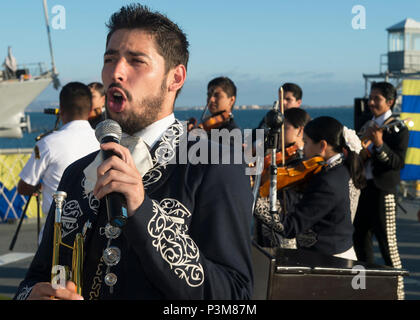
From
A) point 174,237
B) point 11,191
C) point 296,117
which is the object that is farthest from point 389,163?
point 11,191

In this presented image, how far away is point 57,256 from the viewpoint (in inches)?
68.2

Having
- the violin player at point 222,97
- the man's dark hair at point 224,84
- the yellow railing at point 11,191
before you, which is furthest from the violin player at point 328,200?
the yellow railing at point 11,191

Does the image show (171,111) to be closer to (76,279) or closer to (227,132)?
(76,279)

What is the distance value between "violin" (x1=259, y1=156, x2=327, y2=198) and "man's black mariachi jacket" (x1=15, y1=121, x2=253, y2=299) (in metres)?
2.51

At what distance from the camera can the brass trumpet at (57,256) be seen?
1.70m

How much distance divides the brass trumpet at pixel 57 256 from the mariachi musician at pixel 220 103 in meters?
5.19

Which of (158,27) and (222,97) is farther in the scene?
(222,97)

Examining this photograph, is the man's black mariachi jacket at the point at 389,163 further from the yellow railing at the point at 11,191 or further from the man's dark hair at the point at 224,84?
the yellow railing at the point at 11,191

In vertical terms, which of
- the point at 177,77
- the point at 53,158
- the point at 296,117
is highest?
the point at 177,77

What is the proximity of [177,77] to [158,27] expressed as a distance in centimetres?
20

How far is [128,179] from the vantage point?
146 centimetres

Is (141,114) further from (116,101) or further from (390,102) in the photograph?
(390,102)

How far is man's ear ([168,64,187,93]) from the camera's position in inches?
80.4

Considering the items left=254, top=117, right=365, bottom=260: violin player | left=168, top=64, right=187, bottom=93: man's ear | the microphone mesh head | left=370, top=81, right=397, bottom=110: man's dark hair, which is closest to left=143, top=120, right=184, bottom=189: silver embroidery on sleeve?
left=168, top=64, right=187, bottom=93: man's ear
